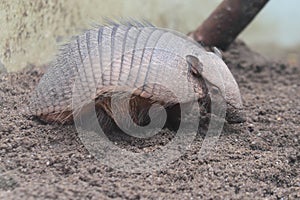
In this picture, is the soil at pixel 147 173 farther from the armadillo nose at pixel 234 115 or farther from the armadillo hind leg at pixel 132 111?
the armadillo hind leg at pixel 132 111

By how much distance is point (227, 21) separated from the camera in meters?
4.08

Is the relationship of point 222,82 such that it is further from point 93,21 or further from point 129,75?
point 93,21

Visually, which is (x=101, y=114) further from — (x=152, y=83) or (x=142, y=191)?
(x=142, y=191)

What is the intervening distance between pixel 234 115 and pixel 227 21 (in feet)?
4.13

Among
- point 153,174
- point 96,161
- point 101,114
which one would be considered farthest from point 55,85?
point 153,174

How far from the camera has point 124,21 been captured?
10.3 ft

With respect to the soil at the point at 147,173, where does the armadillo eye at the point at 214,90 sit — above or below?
above

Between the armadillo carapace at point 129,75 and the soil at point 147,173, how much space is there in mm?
150

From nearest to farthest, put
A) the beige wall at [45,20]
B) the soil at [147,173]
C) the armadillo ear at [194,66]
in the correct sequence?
1. the soil at [147,173]
2. the armadillo ear at [194,66]
3. the beige wall at [45,20]

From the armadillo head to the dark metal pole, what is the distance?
108cm

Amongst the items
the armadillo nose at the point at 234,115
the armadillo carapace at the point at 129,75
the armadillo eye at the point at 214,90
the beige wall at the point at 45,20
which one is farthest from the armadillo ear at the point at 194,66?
the beige wall at the point at 45,20

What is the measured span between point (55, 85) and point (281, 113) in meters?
1.45

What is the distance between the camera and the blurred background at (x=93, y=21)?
11.0ft

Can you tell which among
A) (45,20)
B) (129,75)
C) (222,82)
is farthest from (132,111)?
(45,20)
